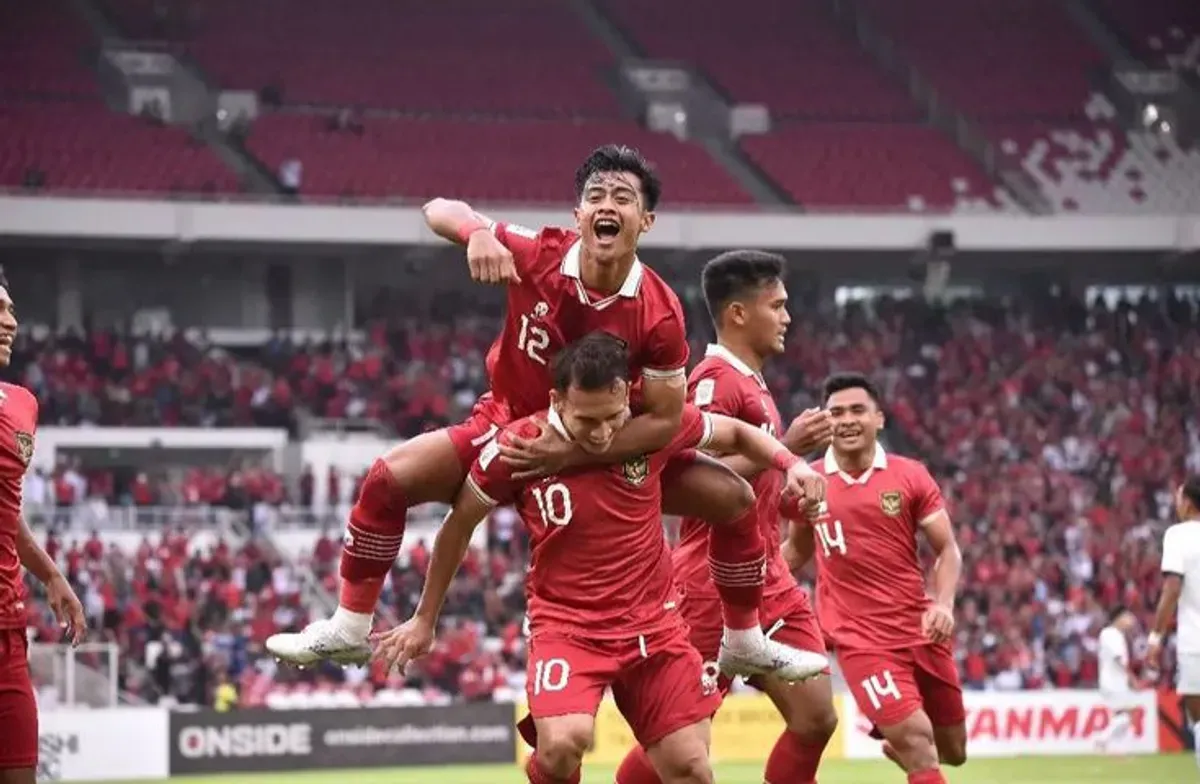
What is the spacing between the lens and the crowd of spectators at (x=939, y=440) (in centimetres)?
2706

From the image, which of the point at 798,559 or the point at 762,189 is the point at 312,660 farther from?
the point at 762,189

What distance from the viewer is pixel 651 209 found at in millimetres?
8602

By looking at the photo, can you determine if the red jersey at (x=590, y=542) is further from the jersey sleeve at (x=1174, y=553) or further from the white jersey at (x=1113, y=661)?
the white jersey at (x=1113, y=661)

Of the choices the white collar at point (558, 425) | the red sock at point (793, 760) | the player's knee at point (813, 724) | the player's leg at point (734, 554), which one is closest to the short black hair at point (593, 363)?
the white collar at point (558, 425)

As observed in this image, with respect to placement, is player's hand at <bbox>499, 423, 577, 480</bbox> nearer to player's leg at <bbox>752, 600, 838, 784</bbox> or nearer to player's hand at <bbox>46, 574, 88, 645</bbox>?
player's hand at <bbox>46, 574, 88, 645</bbox>

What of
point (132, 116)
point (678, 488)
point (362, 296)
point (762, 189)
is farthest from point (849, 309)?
point (678, 488)

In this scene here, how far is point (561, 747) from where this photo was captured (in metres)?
8.30

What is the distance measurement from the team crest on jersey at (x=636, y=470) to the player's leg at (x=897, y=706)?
3.30m

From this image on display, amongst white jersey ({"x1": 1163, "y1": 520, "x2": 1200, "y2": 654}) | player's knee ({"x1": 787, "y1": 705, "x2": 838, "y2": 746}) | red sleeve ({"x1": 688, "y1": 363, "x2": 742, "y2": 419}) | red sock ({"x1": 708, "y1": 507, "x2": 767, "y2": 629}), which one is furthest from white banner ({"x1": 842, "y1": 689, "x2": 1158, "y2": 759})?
red sock ({"x1": 708, "y1": 507, "x2": 767, "y2": 629})

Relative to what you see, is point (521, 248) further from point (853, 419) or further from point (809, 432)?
point (853, 419)

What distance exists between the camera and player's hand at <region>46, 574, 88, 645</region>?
29.9 ft

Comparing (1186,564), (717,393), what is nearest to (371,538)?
(717,393)

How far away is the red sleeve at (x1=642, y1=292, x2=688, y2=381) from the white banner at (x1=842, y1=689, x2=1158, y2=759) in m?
16.7

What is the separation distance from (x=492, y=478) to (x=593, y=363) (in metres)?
0.72
